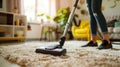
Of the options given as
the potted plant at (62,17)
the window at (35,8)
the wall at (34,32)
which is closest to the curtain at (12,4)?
the window at (35,8)

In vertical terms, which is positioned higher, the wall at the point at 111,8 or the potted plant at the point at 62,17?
the wall at the point at 111,8

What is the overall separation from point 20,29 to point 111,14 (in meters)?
2.75

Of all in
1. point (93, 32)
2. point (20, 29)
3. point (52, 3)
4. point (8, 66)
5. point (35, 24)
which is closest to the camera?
point (8, 66)

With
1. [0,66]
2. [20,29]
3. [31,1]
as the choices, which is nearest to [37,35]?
[20,29]

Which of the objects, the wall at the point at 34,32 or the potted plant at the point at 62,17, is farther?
the potted plant at the point at 62,17

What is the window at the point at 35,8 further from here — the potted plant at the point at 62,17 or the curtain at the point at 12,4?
the curtain at the point at 12,4

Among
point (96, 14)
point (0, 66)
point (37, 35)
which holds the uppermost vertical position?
point (96, 14)

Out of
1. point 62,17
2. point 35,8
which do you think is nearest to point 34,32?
point 35,8

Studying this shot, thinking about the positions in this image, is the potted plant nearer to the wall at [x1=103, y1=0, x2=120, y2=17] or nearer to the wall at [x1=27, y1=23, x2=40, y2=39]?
the wall at [x1=27, y1=23, x2=40, y2=39]

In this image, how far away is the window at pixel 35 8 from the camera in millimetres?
4500

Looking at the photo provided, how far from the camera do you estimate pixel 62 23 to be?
4.69 m

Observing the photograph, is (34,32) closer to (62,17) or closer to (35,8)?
(35,8)

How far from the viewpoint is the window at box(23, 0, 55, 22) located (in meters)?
4.50

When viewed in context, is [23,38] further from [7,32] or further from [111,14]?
[111,14]
